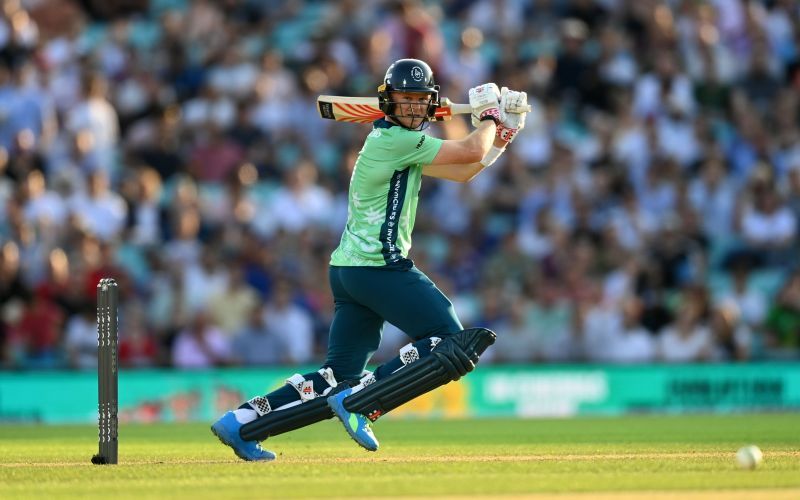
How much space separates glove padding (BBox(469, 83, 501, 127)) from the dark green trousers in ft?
3.37

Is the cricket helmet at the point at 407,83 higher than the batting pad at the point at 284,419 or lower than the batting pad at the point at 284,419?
higher

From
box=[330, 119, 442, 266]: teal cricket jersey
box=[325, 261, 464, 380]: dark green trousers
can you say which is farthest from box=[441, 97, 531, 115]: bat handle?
box=[325, 261, 464, 380]: dark green trousers

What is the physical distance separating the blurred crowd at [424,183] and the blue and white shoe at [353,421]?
739cm

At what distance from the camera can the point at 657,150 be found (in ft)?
58.9

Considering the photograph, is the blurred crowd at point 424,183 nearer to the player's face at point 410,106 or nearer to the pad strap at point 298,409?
the pad strap at point 298,409

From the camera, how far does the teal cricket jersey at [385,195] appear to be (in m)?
8.16

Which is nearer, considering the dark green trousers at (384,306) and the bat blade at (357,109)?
the dark green trousers at (384,306)

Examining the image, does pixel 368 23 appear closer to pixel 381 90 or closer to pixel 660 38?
pixel 660 38

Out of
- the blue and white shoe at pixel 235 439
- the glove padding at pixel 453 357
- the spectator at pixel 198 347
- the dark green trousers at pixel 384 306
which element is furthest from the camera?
the spectator at pixel 198 347

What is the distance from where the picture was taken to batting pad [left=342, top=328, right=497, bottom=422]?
7938 millimetres

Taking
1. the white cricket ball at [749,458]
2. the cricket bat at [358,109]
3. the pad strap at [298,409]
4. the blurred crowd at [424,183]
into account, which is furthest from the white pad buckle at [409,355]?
the blurred crowd at [424,183]

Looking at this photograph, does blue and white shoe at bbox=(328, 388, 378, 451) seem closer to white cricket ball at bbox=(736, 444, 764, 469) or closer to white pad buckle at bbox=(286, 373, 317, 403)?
white pad buckle at bbox=(286, 373, 317, 403)

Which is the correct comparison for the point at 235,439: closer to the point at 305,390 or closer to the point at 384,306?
the point at 305,390

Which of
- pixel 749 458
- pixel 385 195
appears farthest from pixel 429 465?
pixel 749 458
